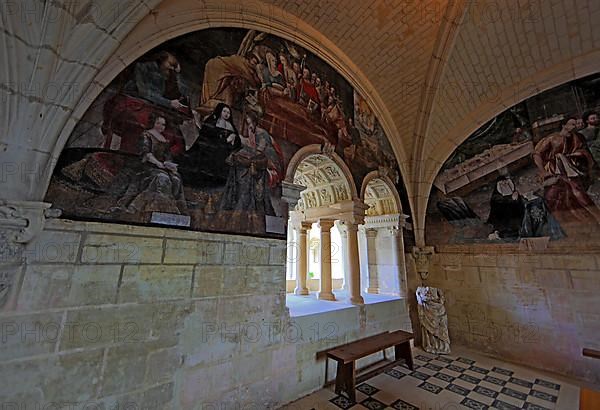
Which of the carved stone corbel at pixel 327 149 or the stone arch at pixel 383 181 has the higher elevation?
the carved stone corbel at pixel 327 149

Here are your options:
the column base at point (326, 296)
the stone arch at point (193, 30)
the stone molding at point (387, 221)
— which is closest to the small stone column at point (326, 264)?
the column base at point (326, 296)

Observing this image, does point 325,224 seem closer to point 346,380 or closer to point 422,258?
point 422,258

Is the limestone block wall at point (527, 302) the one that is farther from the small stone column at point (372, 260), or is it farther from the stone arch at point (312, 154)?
the stone arch at point (312, 154)

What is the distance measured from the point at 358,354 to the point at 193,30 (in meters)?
4.14

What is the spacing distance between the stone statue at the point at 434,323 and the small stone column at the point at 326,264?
182 centimetres

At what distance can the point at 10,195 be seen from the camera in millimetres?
1603

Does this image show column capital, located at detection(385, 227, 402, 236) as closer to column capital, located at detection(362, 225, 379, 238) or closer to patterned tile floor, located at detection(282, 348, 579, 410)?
column capital, located at detection(362, 225, 379, 238)

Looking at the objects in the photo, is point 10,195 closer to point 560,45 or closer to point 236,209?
point 236,209

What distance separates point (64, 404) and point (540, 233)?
6257mm

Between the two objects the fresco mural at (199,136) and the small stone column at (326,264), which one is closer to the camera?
the fresco mural at (199,136)

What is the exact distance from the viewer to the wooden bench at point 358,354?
2887mm

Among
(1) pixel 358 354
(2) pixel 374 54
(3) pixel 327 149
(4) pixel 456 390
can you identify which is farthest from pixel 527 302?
(2) pixel 374 54

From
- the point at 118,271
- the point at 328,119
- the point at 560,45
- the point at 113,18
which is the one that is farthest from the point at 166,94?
the point at 560,45

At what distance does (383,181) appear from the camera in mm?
4801
